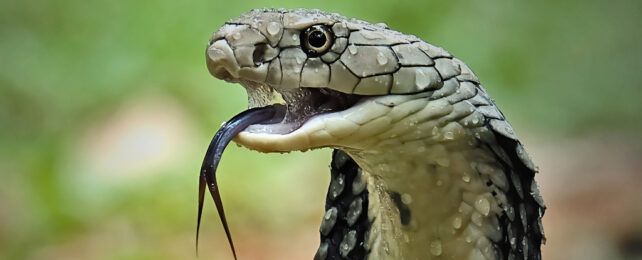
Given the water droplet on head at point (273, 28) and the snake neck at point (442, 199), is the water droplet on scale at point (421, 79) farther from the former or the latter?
the water droplet on head at point (273, 28)

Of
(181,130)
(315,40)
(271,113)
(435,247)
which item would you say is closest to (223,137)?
(271,113)

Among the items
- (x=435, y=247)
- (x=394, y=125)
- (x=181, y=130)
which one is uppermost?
(x=394, y=125)

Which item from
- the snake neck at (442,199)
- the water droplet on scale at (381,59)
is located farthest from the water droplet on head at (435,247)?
the water droplet on scale at (381,59)

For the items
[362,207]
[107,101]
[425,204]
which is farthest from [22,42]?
[425,204]

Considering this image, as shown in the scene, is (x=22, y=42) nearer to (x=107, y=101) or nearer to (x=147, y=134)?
(x=107, y=101)

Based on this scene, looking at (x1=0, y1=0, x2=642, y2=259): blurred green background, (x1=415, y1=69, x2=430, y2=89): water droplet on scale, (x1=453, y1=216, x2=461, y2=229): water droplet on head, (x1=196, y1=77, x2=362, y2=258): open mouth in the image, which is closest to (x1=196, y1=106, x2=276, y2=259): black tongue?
(x1=196, y1=77, x2=362, y2=258): open mouth

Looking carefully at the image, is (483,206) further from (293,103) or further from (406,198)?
(293,103)
